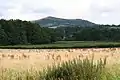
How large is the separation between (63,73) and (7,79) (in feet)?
5.22

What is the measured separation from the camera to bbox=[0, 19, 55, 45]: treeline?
133m

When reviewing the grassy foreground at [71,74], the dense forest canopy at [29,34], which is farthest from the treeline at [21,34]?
the grassy foreground at [71,74]

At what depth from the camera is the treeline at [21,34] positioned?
13312 cm

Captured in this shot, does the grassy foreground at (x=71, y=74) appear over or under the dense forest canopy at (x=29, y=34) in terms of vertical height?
over

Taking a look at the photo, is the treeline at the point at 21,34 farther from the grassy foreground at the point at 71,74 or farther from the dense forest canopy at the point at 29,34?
the grassy foreground at the point at 71,74

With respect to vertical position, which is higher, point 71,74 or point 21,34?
point 71,74

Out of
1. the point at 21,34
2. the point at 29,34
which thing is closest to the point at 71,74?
the point at 21,34

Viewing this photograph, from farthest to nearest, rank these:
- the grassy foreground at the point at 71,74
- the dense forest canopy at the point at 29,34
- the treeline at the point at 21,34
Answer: the dense forest canopy at the point at 29,34 < the treeline at the point at 21,34 < the grassy foreground at the point at 71,74

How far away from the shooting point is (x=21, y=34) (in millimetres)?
141250

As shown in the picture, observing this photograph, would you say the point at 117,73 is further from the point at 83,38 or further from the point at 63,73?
the point at 83,38

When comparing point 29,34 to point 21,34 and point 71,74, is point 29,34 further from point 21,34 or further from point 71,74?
point 71,74

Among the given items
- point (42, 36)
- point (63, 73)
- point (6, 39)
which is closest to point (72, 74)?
point (63, 73)

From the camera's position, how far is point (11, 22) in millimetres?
151375

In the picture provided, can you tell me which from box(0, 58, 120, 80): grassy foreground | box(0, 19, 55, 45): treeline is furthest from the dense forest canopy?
box(0, 58, 120, 80): grassy foreground
